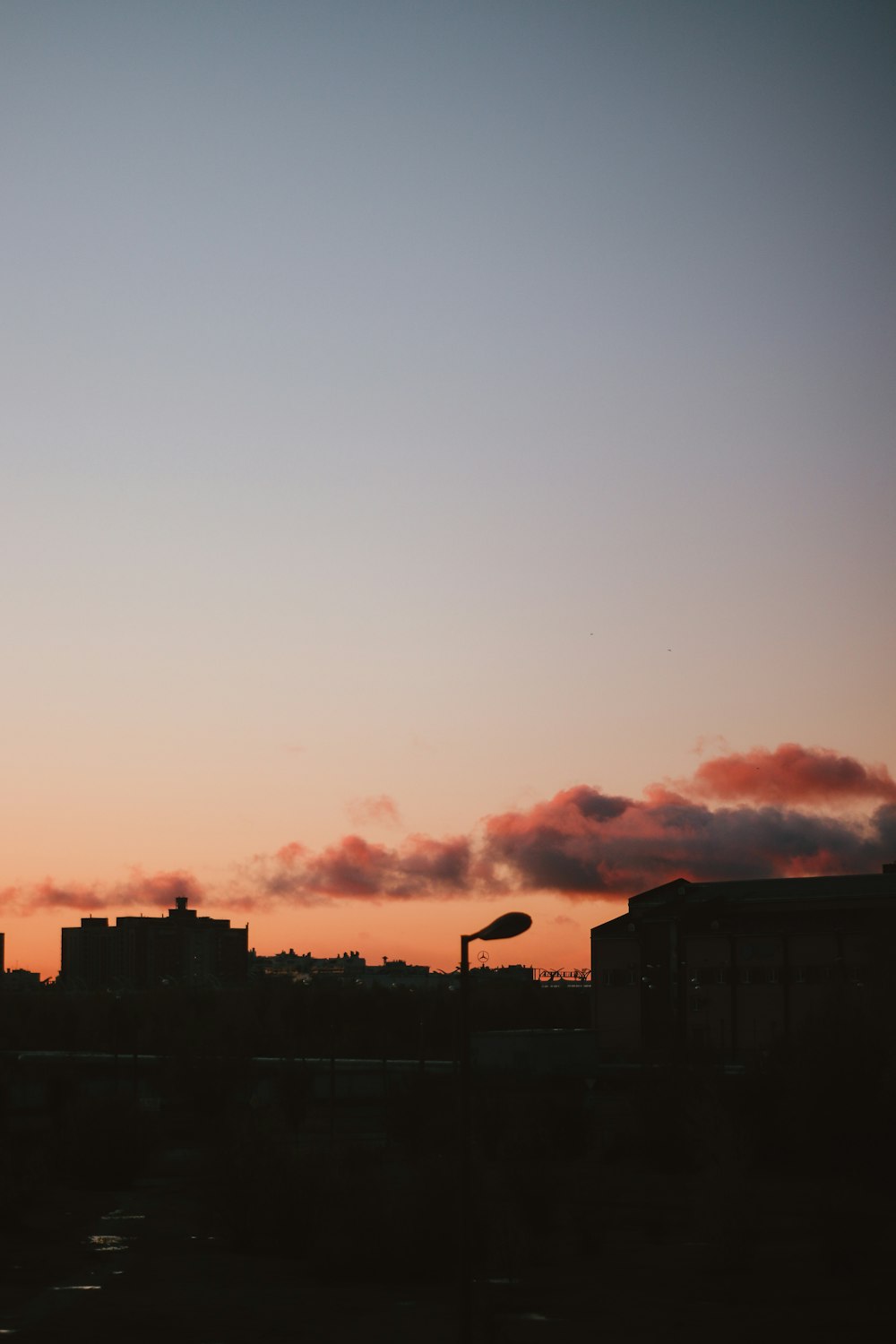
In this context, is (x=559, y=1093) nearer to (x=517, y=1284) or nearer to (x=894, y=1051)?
(x=894, y=1051)

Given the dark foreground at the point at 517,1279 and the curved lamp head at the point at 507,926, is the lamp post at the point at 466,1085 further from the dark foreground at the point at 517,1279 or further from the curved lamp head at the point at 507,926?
the dark foreground at the point at 517,1279

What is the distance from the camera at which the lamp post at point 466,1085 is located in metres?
17.8

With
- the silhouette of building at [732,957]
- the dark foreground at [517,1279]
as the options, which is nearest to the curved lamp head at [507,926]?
the dark foreground at [517,1279]

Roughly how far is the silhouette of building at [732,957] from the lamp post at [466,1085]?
73230 millimetres

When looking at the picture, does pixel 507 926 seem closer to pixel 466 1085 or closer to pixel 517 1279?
pixel 466 1085

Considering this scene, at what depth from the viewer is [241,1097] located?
7000 centimetres

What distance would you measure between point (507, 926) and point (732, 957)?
84907 mm

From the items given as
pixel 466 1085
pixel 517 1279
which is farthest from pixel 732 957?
pixel 466 1085

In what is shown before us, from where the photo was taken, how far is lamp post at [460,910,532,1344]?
699 inches

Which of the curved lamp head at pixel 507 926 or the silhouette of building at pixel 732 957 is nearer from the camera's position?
the curved lamp head at pixel 507 926

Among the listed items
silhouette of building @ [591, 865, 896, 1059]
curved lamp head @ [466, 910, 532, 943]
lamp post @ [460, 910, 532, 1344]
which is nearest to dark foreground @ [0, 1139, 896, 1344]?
lamp post @ [460, 910, 532, 1344]

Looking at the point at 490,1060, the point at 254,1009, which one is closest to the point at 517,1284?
the point at 490,1060

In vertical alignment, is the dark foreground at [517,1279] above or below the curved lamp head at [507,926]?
below

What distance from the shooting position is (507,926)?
17750 millimetres
